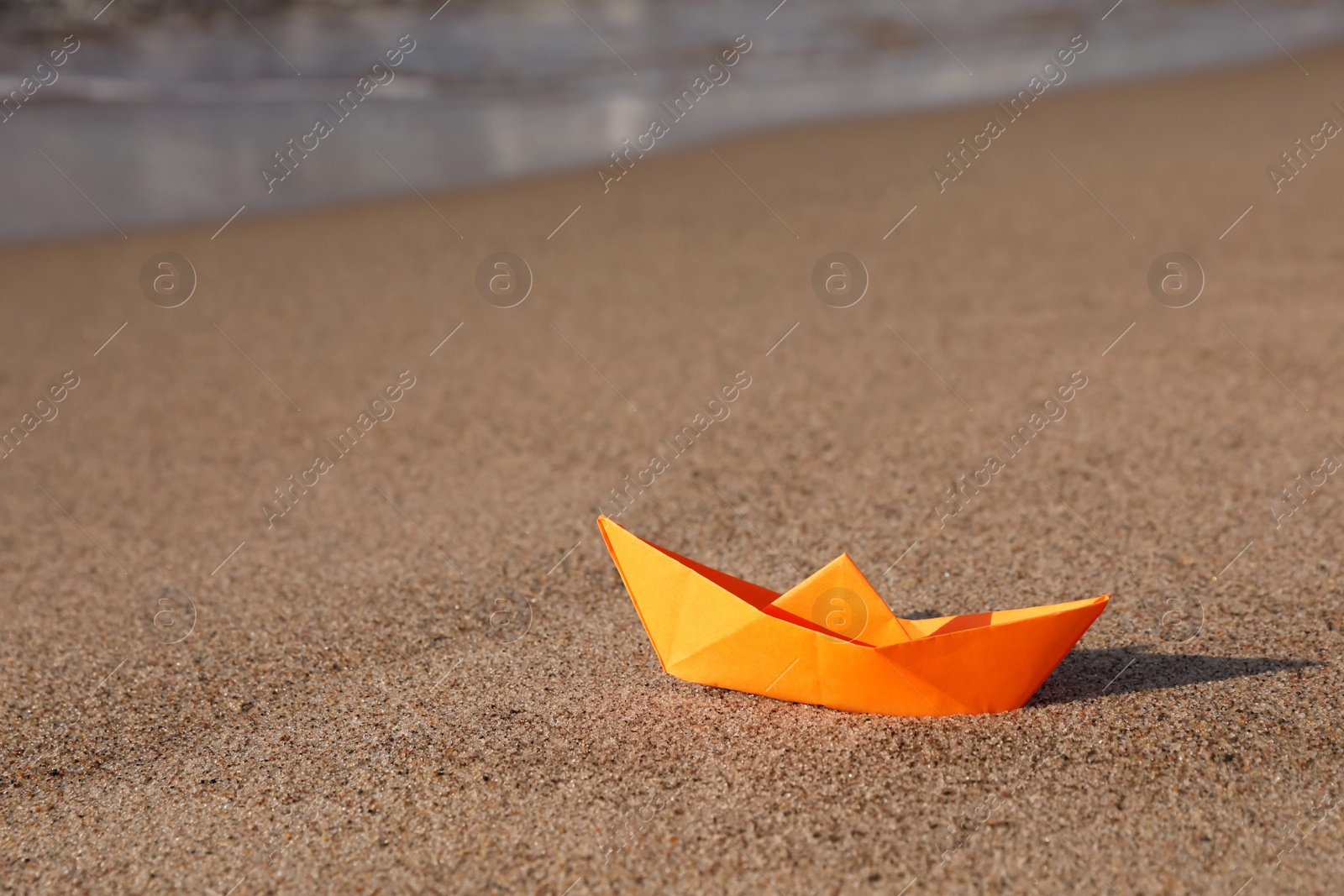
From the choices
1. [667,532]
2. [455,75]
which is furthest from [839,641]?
[455,75]

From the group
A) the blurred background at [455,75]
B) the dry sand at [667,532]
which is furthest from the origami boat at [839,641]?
the blurred background at [455,75]

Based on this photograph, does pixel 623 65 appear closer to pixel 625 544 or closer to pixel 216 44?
pixel 216 44

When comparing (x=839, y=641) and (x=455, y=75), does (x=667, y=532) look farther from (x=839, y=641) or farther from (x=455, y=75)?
(x=455, y=75)

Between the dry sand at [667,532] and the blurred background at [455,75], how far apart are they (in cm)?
97

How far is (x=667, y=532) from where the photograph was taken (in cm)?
278

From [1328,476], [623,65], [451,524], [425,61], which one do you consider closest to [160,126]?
[425,61]

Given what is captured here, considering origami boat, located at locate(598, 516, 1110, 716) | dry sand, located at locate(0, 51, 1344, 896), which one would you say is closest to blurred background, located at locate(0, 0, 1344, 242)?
dry sand, located at locate(0, 51, 1344, 896)

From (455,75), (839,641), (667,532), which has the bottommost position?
(839,641)

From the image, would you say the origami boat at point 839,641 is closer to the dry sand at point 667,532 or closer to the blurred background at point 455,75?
the dry sand at point 667,532

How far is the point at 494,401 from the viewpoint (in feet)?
12.0

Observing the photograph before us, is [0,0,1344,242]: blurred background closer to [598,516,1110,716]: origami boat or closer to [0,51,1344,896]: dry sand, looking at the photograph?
[0,51,1344,896]: dry sand

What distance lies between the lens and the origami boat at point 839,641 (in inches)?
67.3

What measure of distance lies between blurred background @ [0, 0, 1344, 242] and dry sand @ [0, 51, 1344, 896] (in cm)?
97

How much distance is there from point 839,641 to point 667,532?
3.60 ft
